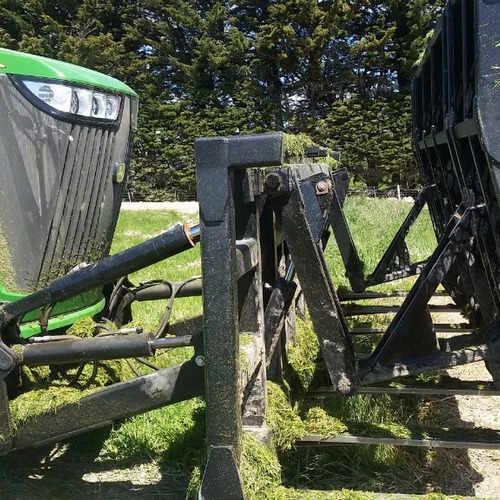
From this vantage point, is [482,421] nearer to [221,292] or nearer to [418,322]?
[418,322]

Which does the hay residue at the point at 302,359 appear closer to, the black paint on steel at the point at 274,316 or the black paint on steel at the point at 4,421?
the black paint on steel at the point at 274,316

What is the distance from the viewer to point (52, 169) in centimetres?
248

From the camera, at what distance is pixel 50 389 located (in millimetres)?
2223

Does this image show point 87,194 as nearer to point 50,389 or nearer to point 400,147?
point 50,389

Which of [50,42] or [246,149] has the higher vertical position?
[50,42]

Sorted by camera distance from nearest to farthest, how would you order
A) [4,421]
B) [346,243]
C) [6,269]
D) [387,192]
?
[4,421], [6,269], [346,243], [387,192]

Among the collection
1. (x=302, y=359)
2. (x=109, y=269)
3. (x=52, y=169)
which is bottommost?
(x=302, y=359)

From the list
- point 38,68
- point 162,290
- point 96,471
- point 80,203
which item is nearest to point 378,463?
point 96,471

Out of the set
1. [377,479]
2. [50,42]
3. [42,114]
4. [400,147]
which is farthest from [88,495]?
[50,42]

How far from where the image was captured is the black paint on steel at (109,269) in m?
1.89

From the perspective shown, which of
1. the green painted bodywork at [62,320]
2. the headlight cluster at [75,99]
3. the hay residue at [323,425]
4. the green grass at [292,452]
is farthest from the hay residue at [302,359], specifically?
the headlight cluster at [75,99]

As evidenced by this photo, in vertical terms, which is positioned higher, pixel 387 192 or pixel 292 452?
pixel 387 192

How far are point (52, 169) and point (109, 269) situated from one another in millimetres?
757

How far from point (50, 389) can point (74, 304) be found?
2.00ft
